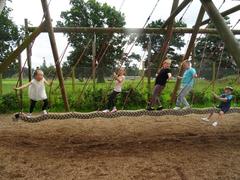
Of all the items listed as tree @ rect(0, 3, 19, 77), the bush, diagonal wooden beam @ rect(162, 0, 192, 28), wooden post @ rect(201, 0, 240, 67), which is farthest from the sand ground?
tree @ rect(0, 3, 19, 77)

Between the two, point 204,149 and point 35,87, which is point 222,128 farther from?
point 35,87

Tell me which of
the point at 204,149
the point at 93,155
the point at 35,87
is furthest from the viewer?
the point at 35,87

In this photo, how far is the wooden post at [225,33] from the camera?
452cm

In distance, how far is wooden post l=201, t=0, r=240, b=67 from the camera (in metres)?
4.52

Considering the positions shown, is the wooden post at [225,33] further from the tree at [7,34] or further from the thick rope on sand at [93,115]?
the tree at [7,34]

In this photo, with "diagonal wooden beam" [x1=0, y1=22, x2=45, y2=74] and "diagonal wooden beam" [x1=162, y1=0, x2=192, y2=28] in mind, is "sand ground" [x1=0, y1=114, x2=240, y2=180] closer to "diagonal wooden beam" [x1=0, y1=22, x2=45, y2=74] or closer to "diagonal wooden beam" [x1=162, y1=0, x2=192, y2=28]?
"diagonal wooden beam" [x1=0, y1=22, x2=45, y2=74]

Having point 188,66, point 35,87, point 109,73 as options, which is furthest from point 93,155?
point 109,73

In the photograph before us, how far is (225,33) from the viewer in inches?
186

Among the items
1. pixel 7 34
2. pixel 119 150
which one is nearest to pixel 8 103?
pixel 119 150

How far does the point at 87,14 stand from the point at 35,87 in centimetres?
2547

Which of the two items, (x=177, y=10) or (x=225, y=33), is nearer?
(x=225, y=33)

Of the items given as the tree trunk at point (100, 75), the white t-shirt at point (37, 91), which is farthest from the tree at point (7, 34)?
the white t-shirt at point (37, 91)

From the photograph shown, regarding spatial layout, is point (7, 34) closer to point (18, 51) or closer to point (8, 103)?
point (8, 103)

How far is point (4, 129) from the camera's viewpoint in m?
7.97
